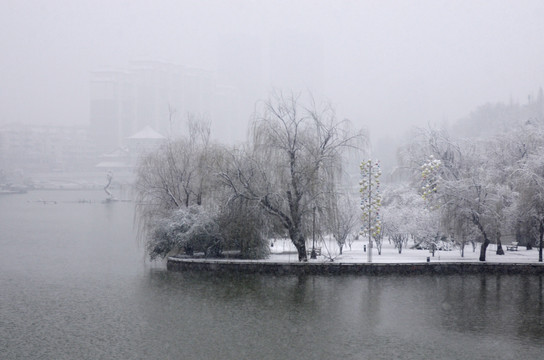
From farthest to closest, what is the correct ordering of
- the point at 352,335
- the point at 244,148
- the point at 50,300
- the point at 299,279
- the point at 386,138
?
the point at 386,138 < the point at 244,148 < the point at 299,279 < the point at 50,300 < the point at 352,335

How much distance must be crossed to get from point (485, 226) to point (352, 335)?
38.7 feet

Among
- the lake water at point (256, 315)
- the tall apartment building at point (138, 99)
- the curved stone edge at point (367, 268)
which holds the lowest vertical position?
the lake water at point (256, 315)

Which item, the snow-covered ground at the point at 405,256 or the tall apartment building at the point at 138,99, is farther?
the tall apartment building at the point at 138,99

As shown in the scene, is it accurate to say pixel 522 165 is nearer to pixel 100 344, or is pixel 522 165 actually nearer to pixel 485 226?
pixel 485 226

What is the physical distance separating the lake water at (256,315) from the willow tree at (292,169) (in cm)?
303

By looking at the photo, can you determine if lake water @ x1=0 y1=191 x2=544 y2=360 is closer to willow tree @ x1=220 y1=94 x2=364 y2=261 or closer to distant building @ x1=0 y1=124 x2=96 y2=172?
willow tree @ x1=220 y1=94 x2=364 y2=261

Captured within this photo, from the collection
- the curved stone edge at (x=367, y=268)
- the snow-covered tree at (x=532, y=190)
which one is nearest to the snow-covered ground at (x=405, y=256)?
the curved stone edge at (x=367, y=268)

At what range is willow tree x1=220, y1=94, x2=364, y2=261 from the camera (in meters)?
23.3

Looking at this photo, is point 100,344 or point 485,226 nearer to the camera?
point 100,344

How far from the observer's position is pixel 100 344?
12656 mm

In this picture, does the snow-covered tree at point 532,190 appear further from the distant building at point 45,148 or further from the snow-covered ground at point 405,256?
the distant building at point 45,148

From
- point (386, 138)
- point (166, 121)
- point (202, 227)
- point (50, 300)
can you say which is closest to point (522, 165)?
point (202, 227)

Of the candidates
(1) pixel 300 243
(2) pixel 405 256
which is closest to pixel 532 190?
(2) pixel 405 256

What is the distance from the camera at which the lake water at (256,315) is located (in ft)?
40.5
